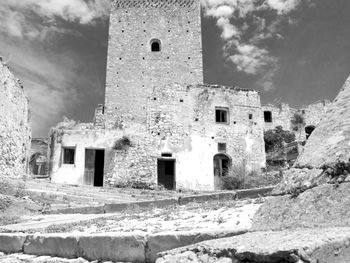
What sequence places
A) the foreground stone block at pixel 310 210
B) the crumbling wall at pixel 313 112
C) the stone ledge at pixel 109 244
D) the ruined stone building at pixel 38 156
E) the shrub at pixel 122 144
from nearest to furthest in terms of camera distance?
1. the foreground stone block at pixel 310 210
2. the stone ledge at pixel 109 244
3. the shrub at pixel 122 144
4. the ruined stone building at pixel 38 156
5. the crumbling wall at pixel 313 112

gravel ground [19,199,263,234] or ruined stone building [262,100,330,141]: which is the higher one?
ruined stone building [262,100,330,141]

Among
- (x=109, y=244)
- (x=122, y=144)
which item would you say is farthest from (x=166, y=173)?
(x=109, y=244)

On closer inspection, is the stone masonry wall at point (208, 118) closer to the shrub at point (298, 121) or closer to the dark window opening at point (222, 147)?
the dark window opening at point (222, 147)

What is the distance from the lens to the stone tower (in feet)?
91.6

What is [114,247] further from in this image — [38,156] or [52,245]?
[38,156]

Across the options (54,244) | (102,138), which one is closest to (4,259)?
(54,244)

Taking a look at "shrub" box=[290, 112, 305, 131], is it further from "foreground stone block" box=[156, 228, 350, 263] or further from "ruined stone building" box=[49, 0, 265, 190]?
"foreground stone block" box=[156, 228, 350, 263]

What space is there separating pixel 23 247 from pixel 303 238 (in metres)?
4.37

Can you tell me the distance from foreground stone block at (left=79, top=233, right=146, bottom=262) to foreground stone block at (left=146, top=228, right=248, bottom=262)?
0.11m

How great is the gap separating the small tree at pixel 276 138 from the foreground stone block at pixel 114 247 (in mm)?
27646

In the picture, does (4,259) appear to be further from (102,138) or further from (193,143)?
(193,143)

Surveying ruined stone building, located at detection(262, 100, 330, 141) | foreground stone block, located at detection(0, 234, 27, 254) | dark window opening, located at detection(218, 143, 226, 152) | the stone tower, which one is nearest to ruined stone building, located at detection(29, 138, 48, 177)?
the stone tower

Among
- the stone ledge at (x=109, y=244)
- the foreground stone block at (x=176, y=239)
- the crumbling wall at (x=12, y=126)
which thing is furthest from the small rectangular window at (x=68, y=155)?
the foreground stone block at (x=176, y=239)

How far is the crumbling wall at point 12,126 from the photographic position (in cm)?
1392
